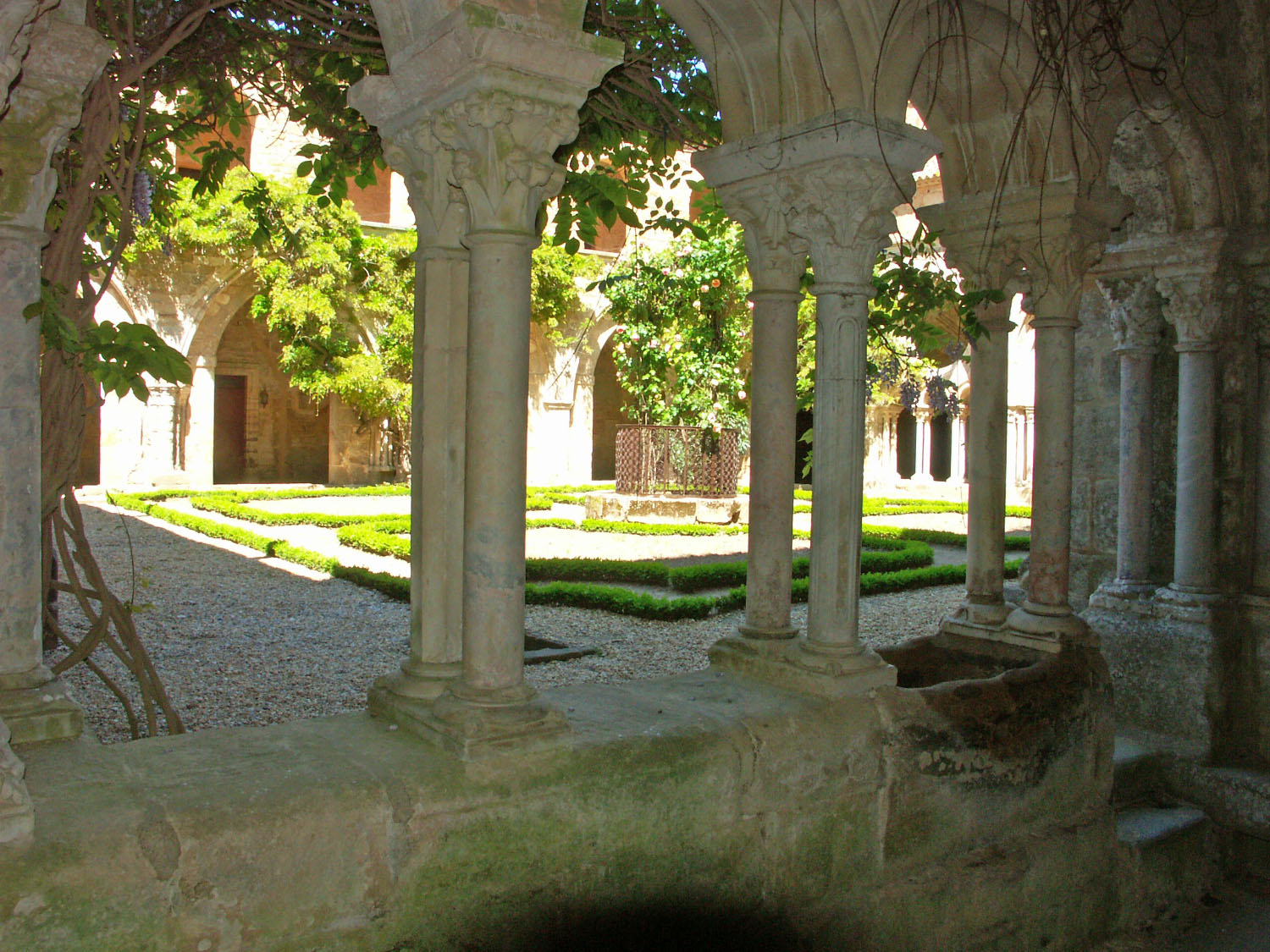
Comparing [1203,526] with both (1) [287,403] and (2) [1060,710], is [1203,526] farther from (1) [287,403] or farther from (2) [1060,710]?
(1) [287,403]

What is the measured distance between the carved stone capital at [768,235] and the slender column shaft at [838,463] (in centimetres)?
19

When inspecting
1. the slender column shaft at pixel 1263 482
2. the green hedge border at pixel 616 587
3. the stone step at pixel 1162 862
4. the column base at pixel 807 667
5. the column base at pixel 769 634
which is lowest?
the stone step at pixel 1162 862

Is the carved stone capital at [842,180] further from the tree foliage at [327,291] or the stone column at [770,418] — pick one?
the tree foliage at [327,291]

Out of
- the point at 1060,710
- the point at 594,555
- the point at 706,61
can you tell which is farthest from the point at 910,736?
the point at 594,555

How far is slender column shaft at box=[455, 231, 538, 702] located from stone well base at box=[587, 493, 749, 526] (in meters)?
10.4

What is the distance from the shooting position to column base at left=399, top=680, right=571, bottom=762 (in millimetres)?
2441

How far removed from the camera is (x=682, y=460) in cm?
1365

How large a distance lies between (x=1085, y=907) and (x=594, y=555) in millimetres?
6146

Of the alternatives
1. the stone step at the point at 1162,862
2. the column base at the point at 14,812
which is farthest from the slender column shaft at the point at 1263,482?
the column base at the point at 14,812

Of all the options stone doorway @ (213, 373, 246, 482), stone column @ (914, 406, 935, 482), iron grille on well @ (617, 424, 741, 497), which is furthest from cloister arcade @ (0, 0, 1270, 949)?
stone doorway @ (213, 373, 246, 482)

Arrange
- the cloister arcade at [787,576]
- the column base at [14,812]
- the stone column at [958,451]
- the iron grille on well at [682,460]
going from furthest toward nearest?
the stone column at [958,451] < the iron grille on well at [682,460] < the cloister arcade at [787,576] < the column base at [14,812]

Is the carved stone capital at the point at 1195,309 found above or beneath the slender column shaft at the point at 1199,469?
above

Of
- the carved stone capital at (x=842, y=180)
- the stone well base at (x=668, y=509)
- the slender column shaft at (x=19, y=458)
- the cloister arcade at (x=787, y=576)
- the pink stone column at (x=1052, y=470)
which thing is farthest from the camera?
Answer: the stone well base at (x=668, y=509)

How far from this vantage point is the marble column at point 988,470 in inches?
168
